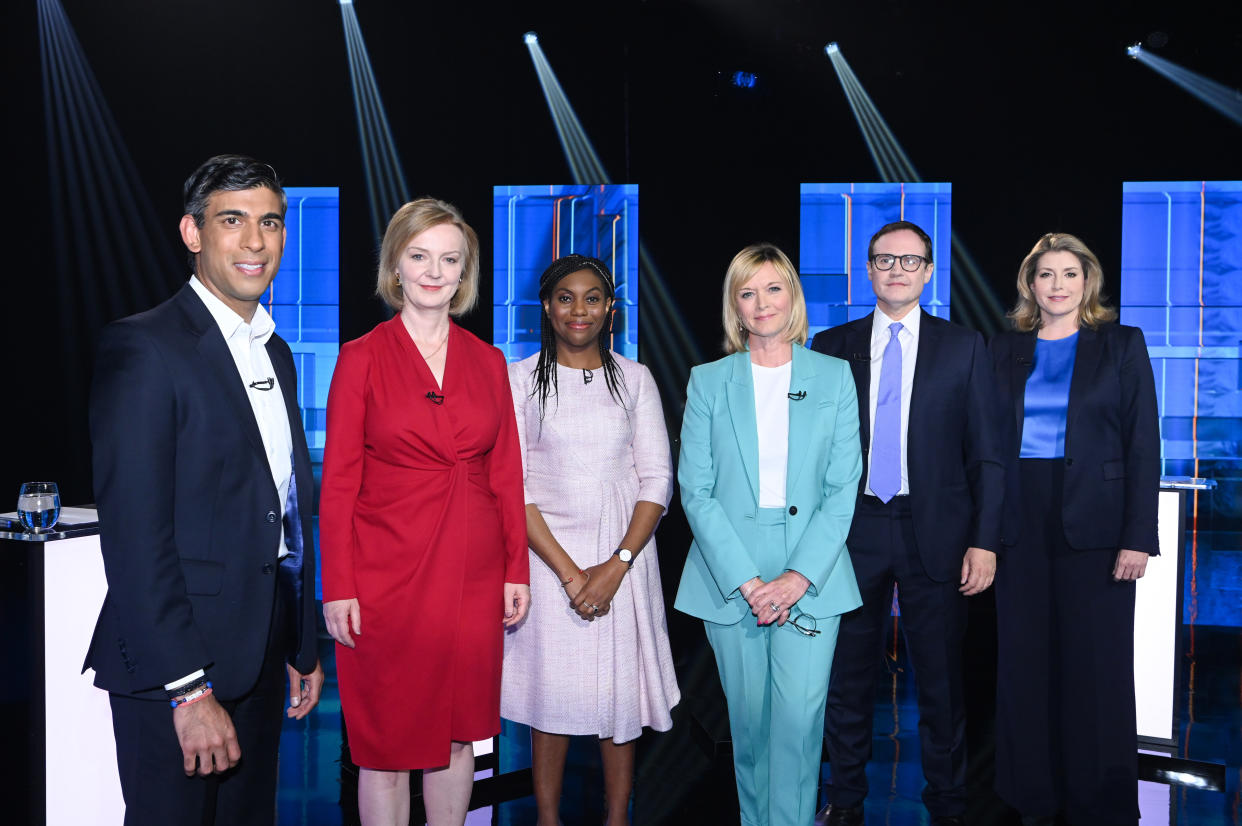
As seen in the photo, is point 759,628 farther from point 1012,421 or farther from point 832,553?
point 1012,421

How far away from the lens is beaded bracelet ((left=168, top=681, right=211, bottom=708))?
1563 millimetres

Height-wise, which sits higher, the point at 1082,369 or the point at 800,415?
the point at 1082,369

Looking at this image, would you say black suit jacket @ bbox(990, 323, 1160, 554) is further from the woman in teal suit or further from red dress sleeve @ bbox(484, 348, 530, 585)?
red dress sleeve @ bbox(484, 348, 530, 585)

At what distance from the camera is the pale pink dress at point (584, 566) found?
2.67 metres

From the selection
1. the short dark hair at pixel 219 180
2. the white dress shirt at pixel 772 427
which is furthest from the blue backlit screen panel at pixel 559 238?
the short dark hair at pixel 219 180

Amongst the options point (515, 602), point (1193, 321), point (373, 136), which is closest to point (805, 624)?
point (515, 602)

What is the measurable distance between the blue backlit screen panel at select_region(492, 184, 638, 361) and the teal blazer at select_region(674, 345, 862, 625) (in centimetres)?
370

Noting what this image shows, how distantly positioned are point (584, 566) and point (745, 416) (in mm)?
628

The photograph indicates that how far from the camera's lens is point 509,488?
8.00ft

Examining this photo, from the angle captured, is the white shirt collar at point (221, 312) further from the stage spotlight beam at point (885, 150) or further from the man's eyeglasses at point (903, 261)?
the stage spotlight beam at point (885, 150)

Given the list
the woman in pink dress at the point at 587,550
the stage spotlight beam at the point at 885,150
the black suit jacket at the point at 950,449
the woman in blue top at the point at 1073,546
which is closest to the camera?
the woman in pink dress at the point at 587,550

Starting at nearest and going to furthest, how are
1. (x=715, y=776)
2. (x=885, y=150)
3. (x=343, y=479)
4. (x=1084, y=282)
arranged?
(x=343, y=479)
(x=1084, y=282)
(x=715, y=776)
(x=885, y=150)

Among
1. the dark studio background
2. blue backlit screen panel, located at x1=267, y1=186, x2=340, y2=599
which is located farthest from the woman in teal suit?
blue backlit screen panel, located at x1=267, y1=186, x2=340, y2=599

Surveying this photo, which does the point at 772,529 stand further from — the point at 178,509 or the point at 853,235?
the point at 853,235
